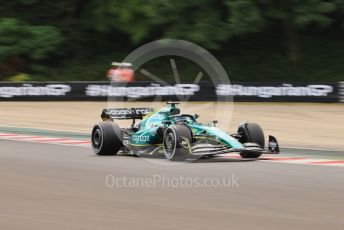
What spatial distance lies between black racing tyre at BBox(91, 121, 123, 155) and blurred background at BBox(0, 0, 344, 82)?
829 inches

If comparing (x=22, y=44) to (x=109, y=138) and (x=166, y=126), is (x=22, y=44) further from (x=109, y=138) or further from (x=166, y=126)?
(x=166, y=126)

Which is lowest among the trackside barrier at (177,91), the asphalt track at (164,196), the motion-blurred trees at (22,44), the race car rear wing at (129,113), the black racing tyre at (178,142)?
the asphalt track at (164,196)

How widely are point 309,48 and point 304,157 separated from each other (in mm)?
25533

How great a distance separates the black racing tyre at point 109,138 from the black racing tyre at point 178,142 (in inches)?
51.7

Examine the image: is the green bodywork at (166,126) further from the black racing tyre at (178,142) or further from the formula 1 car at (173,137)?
the black racing tyre at (178,142)

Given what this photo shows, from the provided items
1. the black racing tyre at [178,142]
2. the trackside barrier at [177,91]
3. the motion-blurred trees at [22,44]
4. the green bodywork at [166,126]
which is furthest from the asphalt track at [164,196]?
the motion-blurred trees at [22,44]

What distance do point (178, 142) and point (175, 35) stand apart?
23.1 metres

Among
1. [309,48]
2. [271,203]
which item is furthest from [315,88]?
[271,203]

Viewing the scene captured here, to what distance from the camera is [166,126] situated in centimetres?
1218

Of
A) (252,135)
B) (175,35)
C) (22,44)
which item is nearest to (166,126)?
(252,135)

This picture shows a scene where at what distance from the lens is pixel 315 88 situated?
2645cm

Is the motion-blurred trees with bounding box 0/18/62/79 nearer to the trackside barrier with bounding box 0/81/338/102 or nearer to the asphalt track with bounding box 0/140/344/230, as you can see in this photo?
the trackside barrier with bounding box 0/81/338/102

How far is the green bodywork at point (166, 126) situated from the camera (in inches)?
465

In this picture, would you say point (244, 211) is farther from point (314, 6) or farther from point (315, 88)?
point (314, 6)
